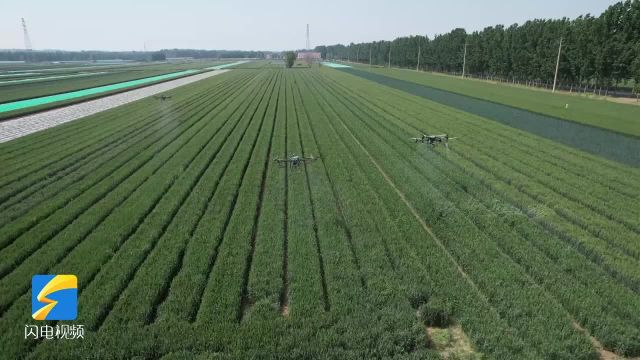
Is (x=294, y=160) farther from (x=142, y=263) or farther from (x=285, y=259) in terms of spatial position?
(x=142, y=263)

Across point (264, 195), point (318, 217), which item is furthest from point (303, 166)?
point (318, 217)

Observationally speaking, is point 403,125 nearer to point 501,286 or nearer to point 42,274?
point 501,286

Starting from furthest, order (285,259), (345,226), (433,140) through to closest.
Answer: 1. (433,140)
2. (345,226)
3. (285,259)

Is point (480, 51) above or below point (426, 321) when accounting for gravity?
above

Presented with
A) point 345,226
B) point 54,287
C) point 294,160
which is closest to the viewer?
point 54,287

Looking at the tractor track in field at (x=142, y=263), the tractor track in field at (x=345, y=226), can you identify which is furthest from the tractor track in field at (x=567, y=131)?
the tractor track in field at (x=142, y=263)

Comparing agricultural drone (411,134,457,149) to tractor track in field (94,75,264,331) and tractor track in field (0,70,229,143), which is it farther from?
tractor track in field (0,70,229,143)

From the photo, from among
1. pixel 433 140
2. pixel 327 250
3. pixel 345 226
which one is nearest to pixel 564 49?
pixel 433 140
